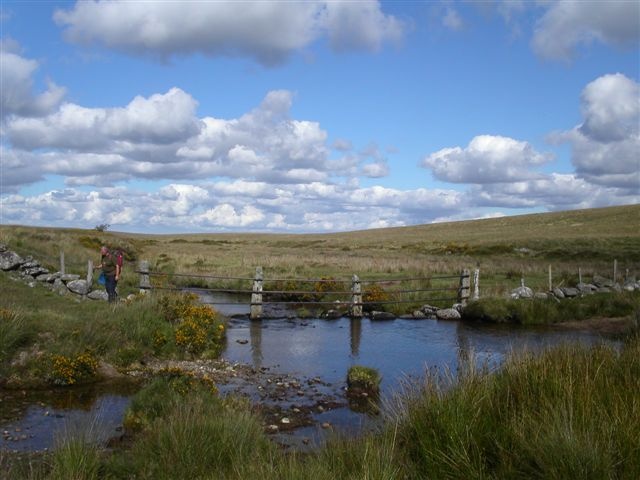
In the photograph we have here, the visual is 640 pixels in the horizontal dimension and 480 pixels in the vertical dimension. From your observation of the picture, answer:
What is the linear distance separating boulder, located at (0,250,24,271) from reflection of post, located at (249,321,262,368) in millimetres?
9043

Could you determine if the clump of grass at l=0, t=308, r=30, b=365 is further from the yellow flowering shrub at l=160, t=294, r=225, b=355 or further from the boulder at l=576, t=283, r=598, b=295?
the boulder at l=576, t=283, r=598, b=295

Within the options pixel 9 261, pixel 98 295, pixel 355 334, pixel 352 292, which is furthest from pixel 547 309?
pixel 9 261

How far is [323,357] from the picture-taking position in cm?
1502

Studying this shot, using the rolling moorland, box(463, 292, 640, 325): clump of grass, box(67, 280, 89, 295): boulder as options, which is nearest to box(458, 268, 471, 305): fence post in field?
box(463, 292, 640, 325): clump of grass

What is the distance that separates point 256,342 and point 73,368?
20.0ft

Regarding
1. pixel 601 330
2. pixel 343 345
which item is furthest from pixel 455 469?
pixel 601 330

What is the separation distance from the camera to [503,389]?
672 cm

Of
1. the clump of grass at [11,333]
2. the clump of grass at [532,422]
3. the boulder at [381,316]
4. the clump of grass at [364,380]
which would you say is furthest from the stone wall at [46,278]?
the clump of grass at [532,422]

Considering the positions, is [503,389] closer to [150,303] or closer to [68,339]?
[68,339]

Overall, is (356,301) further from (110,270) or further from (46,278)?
(46,278)

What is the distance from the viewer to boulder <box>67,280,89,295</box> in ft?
64.1

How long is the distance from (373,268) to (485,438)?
28198 millimetres

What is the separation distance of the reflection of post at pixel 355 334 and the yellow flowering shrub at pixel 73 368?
256 inches

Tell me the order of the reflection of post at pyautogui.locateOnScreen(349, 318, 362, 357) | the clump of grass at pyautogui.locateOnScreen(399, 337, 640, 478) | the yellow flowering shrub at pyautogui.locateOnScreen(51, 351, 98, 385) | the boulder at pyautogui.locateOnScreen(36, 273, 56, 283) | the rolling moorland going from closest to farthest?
1. the clump of grass at pyautogui.locateOnScreen(399, 337, 640, 478)
2. the rolling moorland
3. the yellow flowering shrub at pyautogui.locateOnScreen(51, 351, 98, 385)
4. the reflection of post at pyautogui.locateOnScreen(349, 318, 362, 357)
5. the boulder at pyautogui.locateOnScreen(36, 273, 56, 283)
